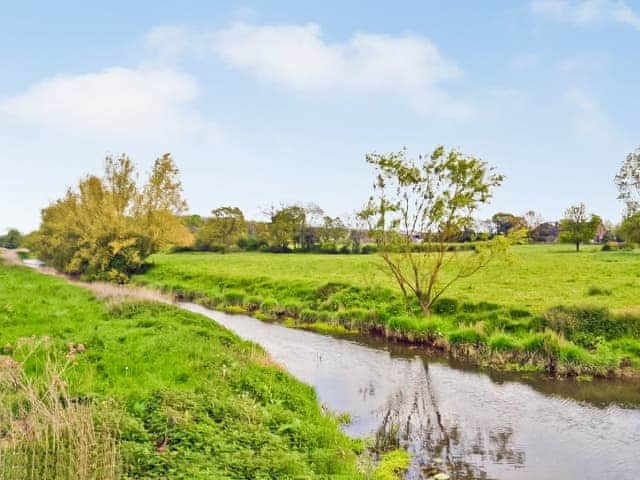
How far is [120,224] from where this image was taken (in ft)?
166

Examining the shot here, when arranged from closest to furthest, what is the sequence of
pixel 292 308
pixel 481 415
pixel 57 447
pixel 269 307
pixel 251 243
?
pixel 57 447, pixel 481 415, pixel 292 308, pixel 269 307, pixel 251 243

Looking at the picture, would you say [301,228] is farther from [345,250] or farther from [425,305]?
[425,305]

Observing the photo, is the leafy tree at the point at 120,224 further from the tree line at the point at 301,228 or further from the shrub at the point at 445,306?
the shrub at the point at 445,306

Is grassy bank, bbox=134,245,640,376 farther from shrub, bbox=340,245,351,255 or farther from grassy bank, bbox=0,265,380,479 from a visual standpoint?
shrub, bbox=340,245,351,255

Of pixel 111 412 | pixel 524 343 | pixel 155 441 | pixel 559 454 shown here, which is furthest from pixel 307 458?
pixel 524 343

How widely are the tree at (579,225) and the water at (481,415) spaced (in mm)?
67071

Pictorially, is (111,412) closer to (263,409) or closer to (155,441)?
(155,441)

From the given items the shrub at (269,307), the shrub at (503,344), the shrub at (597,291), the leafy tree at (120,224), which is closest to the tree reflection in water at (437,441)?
the shrub at (503,344)

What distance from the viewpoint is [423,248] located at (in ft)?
92.0

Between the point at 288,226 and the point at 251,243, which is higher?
the point at 288,226

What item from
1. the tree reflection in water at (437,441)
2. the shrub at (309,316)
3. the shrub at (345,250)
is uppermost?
→ the shrub at (345,250)

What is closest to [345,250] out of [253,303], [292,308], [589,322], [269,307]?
[253,303]

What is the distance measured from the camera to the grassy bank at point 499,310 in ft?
66.1

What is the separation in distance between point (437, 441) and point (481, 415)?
105 inches
